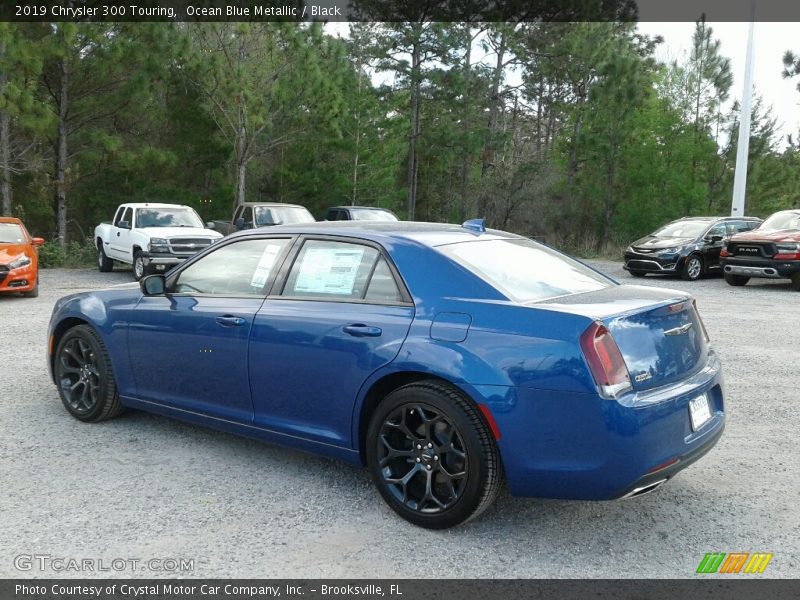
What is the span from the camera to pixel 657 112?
32375 mm

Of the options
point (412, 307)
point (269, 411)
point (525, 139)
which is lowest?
point (269, 411)

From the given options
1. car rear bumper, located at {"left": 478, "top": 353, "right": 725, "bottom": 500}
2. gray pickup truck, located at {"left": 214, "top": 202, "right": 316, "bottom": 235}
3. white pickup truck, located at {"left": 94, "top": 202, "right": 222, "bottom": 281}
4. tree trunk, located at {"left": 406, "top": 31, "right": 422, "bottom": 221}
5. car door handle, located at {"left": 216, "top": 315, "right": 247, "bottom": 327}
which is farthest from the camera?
tree trunk, located at {"left": 406, "top": 31, "right": 422, "bottom": 221}

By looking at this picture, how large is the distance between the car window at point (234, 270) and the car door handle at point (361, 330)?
0.83 metres

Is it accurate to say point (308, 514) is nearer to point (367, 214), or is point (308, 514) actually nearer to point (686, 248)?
point (686, 248)

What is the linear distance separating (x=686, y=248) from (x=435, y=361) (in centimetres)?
1637

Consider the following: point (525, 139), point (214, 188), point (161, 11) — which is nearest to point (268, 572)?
point (161, 11)

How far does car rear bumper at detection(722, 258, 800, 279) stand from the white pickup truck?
37.6 ft

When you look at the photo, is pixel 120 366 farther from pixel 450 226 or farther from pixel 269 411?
pixel 450 226

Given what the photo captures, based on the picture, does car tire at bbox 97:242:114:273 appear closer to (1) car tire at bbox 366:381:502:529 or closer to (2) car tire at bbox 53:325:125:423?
(2) car tire at bbox 53:325:125:423

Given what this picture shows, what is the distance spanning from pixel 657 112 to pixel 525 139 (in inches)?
488

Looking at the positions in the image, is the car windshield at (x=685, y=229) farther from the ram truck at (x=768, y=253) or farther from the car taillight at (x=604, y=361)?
the car taillight at (x=604, y=361)

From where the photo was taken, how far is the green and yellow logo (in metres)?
3.53

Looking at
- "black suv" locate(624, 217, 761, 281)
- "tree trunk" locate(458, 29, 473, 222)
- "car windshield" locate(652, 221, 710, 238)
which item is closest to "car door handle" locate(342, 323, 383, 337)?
"black suv" locate(624, 217, 761, 281)

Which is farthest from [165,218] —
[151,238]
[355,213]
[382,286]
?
[382,286]
